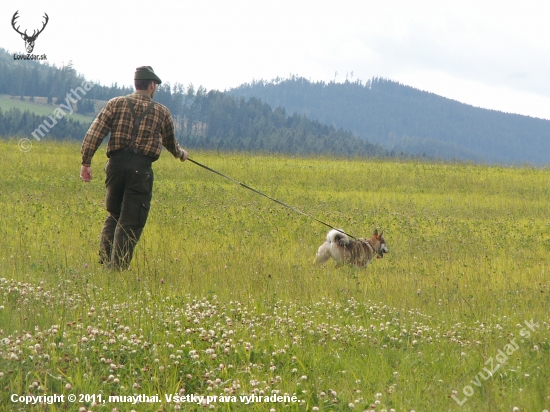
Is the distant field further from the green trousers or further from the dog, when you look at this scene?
the green trousers

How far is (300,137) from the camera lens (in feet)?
603

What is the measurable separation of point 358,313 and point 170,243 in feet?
17.5

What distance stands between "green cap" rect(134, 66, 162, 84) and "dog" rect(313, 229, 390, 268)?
3992 millimetres

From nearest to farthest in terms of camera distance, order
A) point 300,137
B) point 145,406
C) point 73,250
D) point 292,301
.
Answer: point 145,406 → point 292,301 → point 73,250 → point 300,137

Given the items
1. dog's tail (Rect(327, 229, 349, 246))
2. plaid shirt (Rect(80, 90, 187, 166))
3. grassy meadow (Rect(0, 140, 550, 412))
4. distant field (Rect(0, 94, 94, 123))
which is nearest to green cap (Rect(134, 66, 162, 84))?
plaid shirt (Rect(80, 90, 187, 166))

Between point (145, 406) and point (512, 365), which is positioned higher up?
point (512, 365)

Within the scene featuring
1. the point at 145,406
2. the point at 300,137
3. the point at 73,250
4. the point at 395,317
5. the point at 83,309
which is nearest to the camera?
the point at 145,406

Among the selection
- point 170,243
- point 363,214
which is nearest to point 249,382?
point 170,243

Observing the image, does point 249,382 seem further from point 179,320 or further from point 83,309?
point 83,309

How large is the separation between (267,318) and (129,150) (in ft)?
11.3

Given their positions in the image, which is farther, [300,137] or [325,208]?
[300,137]

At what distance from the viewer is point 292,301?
8305 millimetres

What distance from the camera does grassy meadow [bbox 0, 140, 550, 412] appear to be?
5.04 metres

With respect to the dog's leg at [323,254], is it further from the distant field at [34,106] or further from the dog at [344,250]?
the distant field at [34,106]
